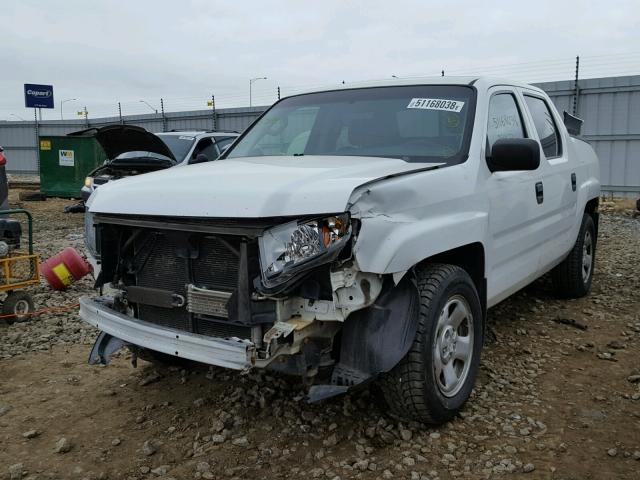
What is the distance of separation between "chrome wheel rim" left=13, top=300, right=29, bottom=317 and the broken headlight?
3596mm

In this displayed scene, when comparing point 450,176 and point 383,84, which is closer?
point 450,176

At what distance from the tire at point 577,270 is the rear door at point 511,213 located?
3.95 ft

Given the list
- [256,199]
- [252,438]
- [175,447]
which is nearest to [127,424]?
[175,447]

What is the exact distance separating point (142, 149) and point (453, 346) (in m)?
4.77

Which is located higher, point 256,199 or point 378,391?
point 256,199

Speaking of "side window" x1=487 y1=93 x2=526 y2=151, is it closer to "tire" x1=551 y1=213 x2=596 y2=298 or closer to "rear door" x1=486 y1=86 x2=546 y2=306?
"rear door" x1=486 y1=86 x2=546 y2=306

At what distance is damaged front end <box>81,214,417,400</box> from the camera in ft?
8.95

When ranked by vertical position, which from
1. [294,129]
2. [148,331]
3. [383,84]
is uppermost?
[383,84]

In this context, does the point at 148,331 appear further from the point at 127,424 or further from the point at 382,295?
the point at 382,295

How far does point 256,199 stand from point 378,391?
1.52 meters

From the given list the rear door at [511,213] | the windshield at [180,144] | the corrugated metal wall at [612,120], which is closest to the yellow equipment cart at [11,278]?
the rear door at [511,213]

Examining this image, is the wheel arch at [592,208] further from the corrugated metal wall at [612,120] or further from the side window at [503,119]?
the corrugated metal wall at [612,120]

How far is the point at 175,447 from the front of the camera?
320 centimetres

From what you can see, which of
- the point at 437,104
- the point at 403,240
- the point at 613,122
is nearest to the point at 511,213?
the point at 437,104
